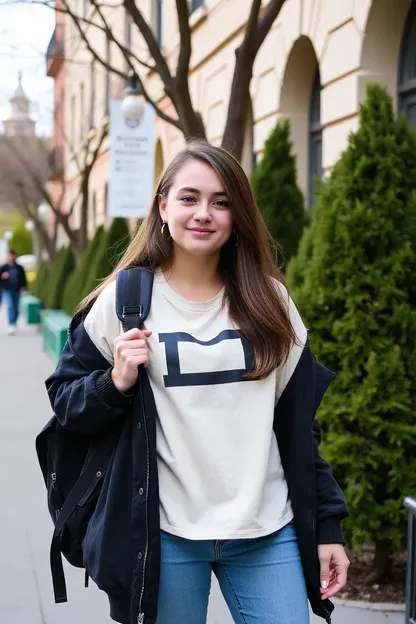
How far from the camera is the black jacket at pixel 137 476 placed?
248 cm

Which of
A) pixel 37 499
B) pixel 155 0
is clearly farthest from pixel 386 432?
pixel 155 0

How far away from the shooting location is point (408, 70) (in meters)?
9.95

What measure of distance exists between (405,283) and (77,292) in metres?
15.8

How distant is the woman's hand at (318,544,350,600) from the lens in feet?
8.63

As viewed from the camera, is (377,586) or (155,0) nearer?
(377,586)

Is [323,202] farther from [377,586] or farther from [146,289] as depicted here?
[146,289]

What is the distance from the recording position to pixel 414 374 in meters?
4.80

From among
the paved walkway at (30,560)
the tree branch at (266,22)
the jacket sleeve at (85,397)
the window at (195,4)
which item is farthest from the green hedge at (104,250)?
the jacket sleeve at (85,397)

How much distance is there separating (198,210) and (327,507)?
81 centimetres

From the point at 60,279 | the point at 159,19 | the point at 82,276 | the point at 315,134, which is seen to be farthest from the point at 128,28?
the point at 315,134

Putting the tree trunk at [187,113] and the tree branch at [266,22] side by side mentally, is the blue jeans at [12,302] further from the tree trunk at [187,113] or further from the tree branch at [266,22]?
the tree branch at [266,22]

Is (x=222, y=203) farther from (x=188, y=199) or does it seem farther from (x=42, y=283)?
(x=42, y=283)

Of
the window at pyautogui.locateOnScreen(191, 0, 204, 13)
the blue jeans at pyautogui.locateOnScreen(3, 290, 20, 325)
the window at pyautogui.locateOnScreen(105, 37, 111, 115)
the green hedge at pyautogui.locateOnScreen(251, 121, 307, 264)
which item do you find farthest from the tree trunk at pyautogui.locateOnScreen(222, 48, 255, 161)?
the window at pyautogui.locateOnScreen(105, 37, 111, 115)

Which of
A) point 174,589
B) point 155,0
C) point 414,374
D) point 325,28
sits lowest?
point 174,589
